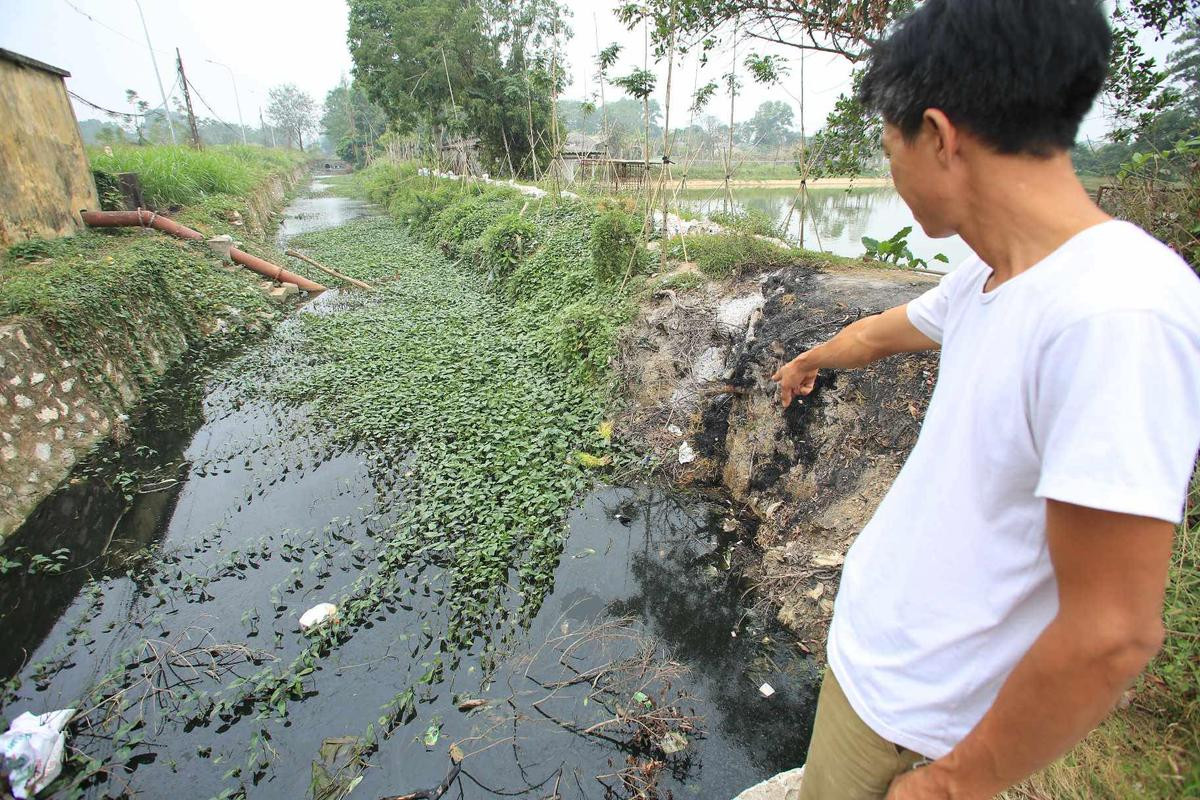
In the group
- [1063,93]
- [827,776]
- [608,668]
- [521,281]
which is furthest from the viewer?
[521,281]

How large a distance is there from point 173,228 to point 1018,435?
11.4m

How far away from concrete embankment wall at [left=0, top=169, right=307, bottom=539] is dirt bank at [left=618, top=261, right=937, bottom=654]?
Result: 15.5 ft

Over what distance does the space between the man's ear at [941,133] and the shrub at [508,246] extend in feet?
27.7

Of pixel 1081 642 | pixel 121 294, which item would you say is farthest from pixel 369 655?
pixel 121 294

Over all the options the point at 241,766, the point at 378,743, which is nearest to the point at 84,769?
the point at 241,766

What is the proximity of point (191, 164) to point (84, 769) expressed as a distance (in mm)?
14807

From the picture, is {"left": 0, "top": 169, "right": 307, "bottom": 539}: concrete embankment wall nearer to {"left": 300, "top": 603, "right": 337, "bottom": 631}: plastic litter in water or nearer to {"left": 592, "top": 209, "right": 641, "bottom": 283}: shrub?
{"left": 300, "top": 603, "right": 337, "bottom": 631}: plastic litter in water

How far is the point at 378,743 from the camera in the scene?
2629 mm

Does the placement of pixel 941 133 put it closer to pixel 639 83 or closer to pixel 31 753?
pixel 31 753

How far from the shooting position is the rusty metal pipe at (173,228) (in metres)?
8.37

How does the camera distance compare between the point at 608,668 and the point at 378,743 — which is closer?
the point at 378,743

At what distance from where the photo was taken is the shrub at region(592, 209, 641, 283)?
6.29 meters

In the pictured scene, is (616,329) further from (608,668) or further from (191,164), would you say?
(191,164)

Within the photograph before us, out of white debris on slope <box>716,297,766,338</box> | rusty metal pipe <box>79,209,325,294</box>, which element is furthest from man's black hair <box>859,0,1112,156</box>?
rusty metal pipe <box>79,209,325,294</box>
